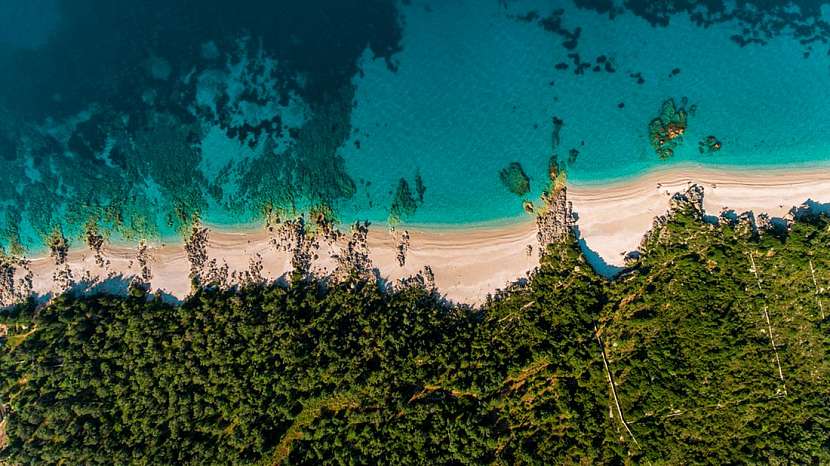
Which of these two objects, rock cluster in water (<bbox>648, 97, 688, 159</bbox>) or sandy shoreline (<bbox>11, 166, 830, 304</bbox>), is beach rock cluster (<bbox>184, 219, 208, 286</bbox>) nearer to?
sandy shoreline (<bbox>11, 166, 830, 304</bbox>)

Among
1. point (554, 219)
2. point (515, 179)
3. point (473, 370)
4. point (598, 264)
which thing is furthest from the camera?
point (515, 179)

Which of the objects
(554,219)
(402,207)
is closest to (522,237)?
(554,219)

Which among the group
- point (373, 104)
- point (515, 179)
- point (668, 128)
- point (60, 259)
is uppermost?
point (373, 104)

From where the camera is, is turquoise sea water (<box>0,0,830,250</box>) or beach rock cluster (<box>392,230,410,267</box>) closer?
beach rock cluster (<box>392,230,410,267</box>)

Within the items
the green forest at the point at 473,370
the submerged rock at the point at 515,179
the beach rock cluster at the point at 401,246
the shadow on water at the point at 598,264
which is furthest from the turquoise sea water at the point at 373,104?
the green forest at the point at 473,370

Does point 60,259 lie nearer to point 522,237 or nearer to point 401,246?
point 401,246

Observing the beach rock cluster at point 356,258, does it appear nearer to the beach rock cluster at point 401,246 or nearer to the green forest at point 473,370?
the green forest at point 473,370

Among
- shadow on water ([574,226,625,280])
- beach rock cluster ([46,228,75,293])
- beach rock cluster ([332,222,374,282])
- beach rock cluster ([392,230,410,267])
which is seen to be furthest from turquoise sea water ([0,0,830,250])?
shadow on water ([574,226,625,280])

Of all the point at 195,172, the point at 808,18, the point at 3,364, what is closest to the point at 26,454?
the point at 3,364
